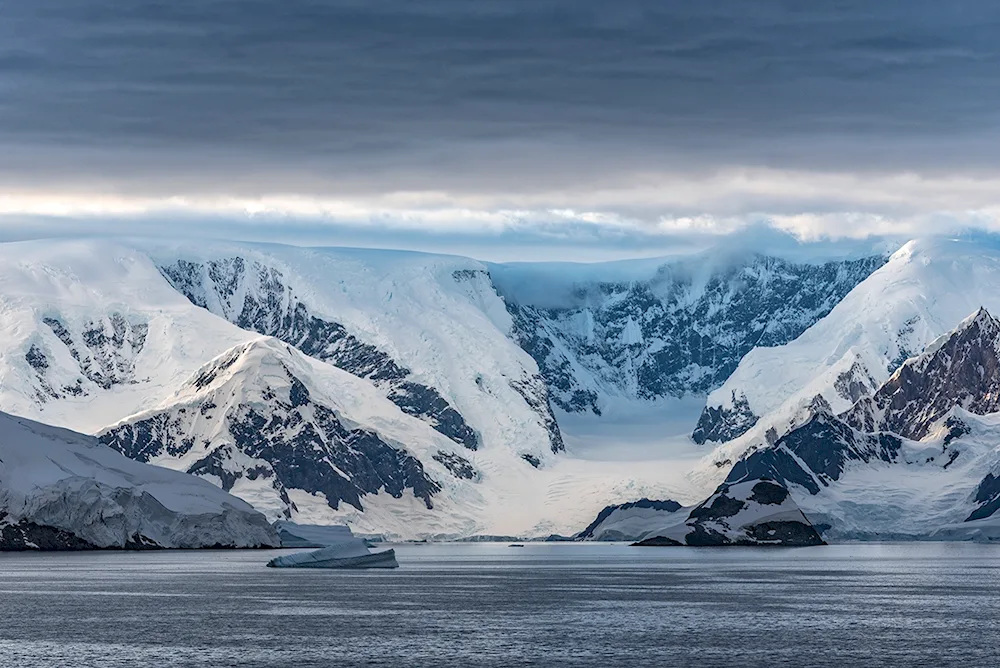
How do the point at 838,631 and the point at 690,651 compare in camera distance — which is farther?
the point at 838,631

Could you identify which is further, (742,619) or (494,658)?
(742,619)

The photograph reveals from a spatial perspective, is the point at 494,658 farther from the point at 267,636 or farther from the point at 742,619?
the point at 742,619

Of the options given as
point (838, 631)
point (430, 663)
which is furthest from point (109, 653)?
point (838, 631)

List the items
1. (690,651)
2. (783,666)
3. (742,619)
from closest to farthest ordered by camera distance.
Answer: (783,666) → (690,651) → (742,619)

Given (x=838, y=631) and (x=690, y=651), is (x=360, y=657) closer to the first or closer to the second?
(x=690, y=651)

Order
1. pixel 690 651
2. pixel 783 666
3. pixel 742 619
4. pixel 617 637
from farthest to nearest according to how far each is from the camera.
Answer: pixel 742 619
pixel 617 637
pixel 690 651
pixel 783 666

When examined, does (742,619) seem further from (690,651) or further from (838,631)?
(690,651)

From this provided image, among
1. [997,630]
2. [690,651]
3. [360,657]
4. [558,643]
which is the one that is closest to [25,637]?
[360,657]

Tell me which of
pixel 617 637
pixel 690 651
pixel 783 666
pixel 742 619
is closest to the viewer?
pixel 783 666
